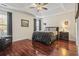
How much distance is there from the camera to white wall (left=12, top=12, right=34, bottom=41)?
2264 millimetres

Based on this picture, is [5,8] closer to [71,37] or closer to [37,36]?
[37,36]

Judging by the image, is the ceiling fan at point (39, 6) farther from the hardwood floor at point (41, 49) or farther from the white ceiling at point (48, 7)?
the hardwood floor at point (41, 49)

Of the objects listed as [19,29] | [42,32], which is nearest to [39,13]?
[42,32]

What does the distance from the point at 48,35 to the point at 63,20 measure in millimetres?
464

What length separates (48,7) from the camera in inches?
89.7

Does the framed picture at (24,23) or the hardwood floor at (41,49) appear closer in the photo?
the hardwood floor at (41,49)

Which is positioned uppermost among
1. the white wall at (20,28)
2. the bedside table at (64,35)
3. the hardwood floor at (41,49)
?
the white wall at (20,28)

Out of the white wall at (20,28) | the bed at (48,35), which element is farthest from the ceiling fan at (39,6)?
the bed at (48,35)

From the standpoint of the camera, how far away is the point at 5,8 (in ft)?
7.14

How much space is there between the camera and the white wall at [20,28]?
7.43ft

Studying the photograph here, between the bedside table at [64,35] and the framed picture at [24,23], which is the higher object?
the framed picture at [24,23]

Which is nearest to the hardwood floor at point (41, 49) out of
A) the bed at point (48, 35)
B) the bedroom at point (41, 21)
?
the bedroom at point (41, 21)

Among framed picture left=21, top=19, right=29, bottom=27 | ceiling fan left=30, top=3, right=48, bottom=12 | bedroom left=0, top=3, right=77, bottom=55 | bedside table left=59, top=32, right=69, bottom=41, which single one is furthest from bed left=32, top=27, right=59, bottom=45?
ceiling fan left=30, top=3, right=48, bottom=12

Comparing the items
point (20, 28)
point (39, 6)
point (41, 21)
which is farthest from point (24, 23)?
point (39, 6)
